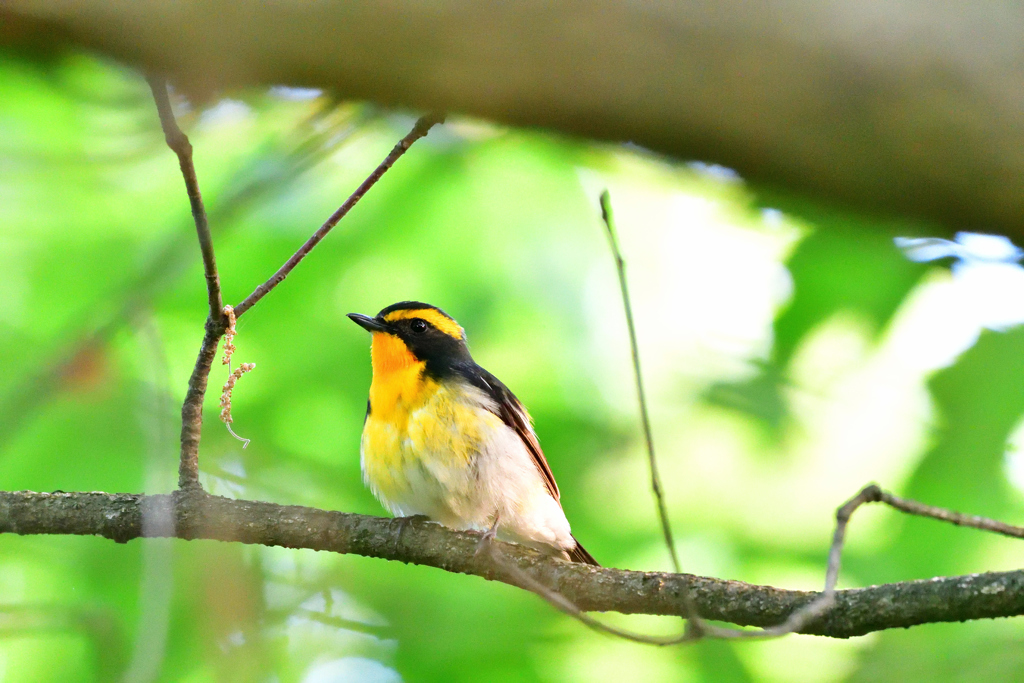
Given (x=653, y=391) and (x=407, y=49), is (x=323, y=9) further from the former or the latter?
(x=653, y=391)

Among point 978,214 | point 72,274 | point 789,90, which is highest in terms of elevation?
point 72,274

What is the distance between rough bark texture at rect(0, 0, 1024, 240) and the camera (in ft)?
3.16

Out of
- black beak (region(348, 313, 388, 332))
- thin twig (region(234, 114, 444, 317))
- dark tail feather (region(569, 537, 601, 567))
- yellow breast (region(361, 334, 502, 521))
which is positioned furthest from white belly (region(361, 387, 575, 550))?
thin twig (region(234, 114, 444, 317))

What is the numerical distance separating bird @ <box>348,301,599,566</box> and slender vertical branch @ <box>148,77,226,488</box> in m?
1.53

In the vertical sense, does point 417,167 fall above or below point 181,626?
above

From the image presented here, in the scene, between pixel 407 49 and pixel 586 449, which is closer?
pixel 407 49

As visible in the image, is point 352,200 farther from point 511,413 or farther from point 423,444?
point 511,413

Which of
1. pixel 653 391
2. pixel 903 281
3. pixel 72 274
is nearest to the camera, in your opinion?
pixel 903 281

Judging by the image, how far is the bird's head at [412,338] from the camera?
20.8ft

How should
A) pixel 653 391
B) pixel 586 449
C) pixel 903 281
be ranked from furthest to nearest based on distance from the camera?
1. pixel 653 391
2. pixel 586 449
3. pixel 903 281

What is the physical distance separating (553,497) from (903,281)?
2.82m

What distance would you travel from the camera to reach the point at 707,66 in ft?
3.30

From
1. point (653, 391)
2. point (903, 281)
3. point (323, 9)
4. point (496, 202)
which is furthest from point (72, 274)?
point (323, 9)

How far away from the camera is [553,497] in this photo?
6.35 meters
